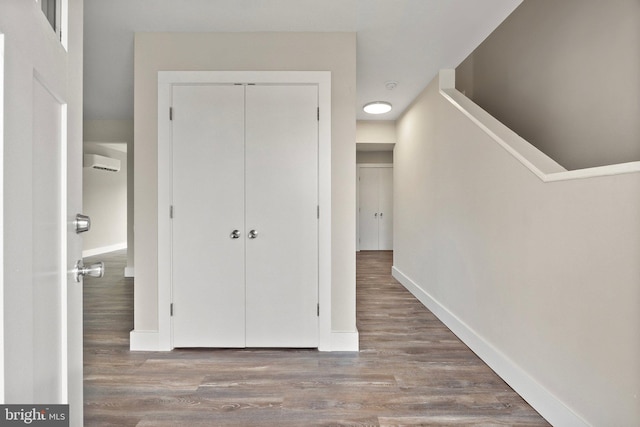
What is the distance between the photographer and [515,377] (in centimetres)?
201

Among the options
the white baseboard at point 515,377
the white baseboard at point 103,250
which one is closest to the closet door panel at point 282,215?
the white baseboard at point 515,377

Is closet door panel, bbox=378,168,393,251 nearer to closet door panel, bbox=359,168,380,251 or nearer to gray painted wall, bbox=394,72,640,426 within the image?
closet door panel, bbox=359,168,380,251

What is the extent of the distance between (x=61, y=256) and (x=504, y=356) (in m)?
2.38

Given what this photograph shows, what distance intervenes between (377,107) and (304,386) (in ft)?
11.2

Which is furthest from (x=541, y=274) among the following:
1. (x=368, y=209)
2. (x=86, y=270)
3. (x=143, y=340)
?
(x=368, y=209)

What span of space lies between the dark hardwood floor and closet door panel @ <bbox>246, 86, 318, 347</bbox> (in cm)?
25

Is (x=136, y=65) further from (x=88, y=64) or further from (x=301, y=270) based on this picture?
(x=301, y=270)

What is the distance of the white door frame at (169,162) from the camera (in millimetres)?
2572

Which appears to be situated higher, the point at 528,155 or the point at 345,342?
the point at 528,155

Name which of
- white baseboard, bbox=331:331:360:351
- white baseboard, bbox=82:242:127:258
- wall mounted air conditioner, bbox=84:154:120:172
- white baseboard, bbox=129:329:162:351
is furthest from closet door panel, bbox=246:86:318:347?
white baseboard, bbox=82:242:127:258

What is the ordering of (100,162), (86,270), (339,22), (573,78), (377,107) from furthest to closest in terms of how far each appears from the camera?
(100,162) < (377,107) < (339,22) < (573,78) < (86,270)

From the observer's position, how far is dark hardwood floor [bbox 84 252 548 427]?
1750 mm

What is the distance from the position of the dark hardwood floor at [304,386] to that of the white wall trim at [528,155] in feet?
4.10

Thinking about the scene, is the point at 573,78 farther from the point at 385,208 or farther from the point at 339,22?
the point at 385,208
